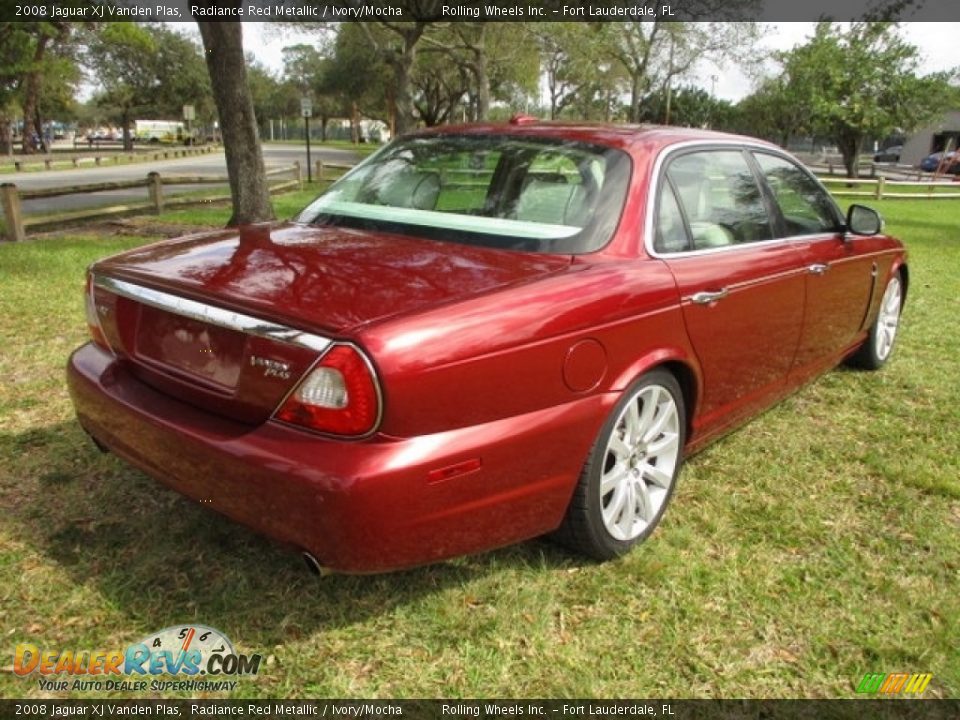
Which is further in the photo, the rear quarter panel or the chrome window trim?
the chrome window trim

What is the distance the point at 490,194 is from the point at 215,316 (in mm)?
1269

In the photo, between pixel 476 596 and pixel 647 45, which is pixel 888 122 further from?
pixel 476 596

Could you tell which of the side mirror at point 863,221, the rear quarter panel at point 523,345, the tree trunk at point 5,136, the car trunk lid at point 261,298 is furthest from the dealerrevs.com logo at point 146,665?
the tree trunk at point 5,136

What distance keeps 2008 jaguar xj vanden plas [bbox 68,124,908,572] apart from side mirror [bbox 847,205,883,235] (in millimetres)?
682

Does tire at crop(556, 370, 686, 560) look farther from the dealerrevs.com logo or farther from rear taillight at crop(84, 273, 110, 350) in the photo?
rear taillight at crop(84, 273, 110, 350)

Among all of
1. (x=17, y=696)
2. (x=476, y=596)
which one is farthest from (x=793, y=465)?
Answer: (x=17, y=696)

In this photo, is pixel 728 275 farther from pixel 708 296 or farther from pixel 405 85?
pixel 405 85

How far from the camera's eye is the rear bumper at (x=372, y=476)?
1985 mm

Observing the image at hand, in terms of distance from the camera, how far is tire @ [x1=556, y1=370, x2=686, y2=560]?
2523 mm

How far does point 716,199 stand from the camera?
330cm

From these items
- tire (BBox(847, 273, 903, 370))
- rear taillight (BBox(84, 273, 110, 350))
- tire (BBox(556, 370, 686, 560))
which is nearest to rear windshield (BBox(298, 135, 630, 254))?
tire (BBox(556, 370, 686, 560))

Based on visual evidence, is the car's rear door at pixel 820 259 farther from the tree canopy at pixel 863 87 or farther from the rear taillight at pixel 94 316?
the tree canopy at pixel 863 87

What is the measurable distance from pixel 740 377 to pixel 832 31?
38977 millimetres

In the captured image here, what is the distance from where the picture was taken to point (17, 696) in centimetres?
207
